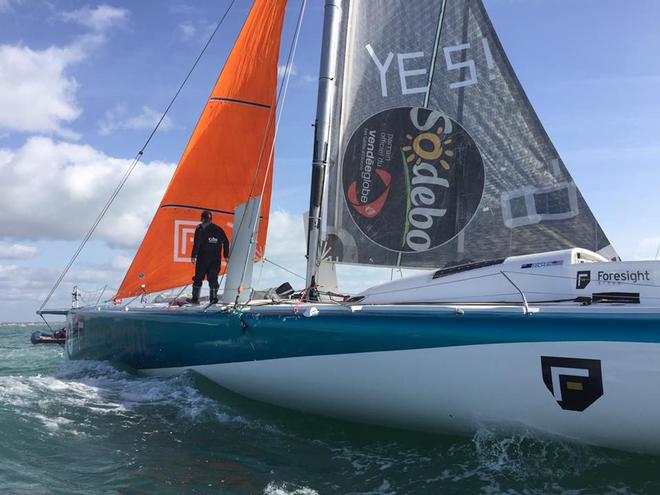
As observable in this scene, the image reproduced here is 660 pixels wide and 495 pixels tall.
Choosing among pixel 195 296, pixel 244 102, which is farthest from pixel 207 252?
pixel 244 102

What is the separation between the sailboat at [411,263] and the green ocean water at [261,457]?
0.17m

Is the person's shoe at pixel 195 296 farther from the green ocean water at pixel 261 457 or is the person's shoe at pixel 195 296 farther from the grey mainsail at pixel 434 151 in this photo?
the grey mainsail at pixel 434 151

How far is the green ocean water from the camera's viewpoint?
11.8 ft

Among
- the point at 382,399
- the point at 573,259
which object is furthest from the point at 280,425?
the point at 573,259

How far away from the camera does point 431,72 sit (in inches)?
278

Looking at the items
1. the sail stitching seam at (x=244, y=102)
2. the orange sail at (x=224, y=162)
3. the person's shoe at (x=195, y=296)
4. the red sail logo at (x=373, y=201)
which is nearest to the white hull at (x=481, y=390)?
the person's shoe at (x=195, y=296)

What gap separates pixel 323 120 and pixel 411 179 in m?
1.25

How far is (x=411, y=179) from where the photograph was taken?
6.85 meters

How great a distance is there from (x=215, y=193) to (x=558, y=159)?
4.49 meters

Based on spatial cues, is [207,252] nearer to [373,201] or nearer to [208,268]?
[208,268]

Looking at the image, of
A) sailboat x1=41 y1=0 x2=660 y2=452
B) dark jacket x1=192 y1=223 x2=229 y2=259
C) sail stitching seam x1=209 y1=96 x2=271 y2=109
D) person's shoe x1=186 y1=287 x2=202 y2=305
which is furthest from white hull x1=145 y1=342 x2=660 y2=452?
sail stitching seam x1=209 y1=96 x2=271 y2=109

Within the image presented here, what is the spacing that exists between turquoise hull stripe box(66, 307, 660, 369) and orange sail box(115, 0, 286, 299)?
3.55 ft

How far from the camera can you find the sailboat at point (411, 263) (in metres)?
3.67

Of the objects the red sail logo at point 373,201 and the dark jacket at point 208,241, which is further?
the red sail logo at point 373,201
